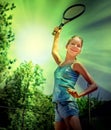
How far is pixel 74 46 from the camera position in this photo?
445 centimetres

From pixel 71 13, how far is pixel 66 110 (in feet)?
2.68

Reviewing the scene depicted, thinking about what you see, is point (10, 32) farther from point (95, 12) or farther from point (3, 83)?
point (95, 12)

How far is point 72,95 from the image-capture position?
170 inches

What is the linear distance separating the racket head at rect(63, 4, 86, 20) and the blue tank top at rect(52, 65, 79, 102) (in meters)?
0.43

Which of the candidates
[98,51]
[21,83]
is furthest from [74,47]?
[21,83]

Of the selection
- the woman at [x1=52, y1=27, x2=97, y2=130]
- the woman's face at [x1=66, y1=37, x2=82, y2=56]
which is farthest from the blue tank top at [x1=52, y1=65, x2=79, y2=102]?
the woman's face at [x1=66, y1=37, x2=82, y2=56]

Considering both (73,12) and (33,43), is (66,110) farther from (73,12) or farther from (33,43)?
(73,12)

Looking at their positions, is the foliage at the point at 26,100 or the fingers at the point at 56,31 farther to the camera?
the fingers at the point at 56,31

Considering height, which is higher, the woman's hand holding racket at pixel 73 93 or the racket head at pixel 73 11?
the racket head at pixel 73 11

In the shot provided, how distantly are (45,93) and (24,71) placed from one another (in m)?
0.25

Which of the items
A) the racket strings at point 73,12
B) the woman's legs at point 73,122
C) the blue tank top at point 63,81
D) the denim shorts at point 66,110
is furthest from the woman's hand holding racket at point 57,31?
the woman's legs at point 73,122

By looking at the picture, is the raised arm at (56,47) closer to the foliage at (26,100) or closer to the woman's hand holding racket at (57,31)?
the woman's hand holding racket at (57,31)

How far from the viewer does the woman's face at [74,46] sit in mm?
4438

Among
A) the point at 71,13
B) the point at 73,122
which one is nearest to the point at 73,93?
the point at 73,122
